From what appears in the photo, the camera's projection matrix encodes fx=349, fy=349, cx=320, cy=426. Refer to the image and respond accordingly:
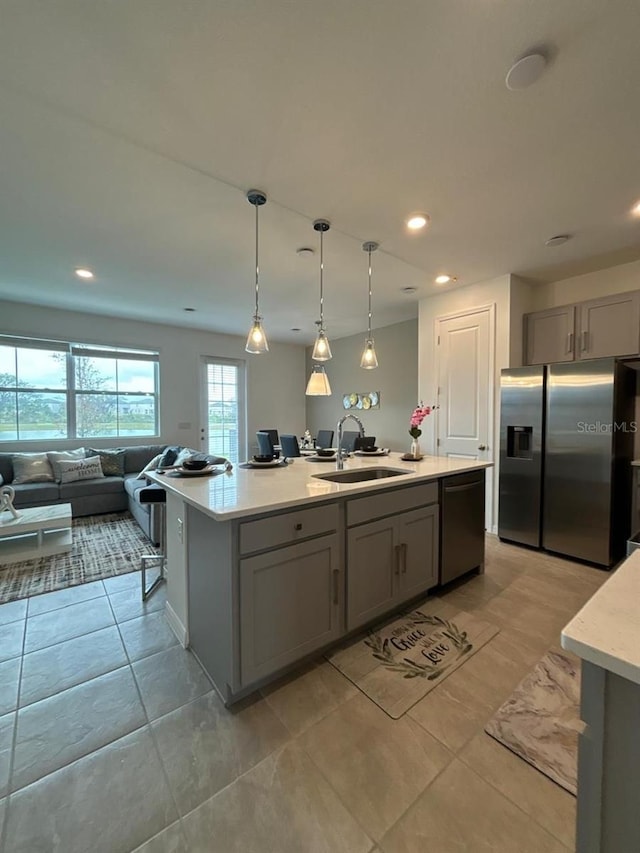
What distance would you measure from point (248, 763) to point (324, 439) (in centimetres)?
504

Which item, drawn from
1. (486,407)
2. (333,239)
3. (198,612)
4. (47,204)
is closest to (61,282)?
(47,204)

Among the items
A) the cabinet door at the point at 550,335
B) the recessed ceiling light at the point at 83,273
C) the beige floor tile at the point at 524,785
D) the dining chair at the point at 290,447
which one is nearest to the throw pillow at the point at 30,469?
the recessed ceiling light at the point at 83,273

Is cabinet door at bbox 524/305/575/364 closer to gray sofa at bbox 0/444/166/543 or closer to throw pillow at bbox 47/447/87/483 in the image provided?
gray sofa at bbox 0/444/166/543

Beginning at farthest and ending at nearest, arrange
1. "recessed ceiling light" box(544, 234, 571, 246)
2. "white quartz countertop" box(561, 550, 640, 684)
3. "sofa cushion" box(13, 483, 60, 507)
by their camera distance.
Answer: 1. "sofa cushion" box(13, 483, 60, 507)
2. "recessed ceiling light" box(544, 234, 571, 246)
3. "white quartz countertop" box(561, 550, 640, 684)

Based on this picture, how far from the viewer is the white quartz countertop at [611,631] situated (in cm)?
57

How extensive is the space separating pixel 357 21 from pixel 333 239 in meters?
1.60

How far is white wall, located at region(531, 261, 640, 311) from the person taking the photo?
320cm

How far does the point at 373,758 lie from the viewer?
1333 millimetres

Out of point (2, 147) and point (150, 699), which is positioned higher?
point (2, 147)

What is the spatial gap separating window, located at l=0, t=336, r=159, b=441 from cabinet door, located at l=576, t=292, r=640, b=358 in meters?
5.57

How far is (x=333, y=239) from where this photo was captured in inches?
112

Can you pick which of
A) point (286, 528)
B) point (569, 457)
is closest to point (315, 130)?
point (286, 528)

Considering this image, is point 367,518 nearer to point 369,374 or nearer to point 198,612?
point 198,612

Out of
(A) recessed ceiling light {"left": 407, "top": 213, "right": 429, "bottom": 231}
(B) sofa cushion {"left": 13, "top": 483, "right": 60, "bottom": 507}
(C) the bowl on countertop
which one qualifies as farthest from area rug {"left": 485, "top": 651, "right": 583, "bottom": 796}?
(B) sofa cushion {"left": 13, "top": 483, "right": 60, "bottom": 507}
